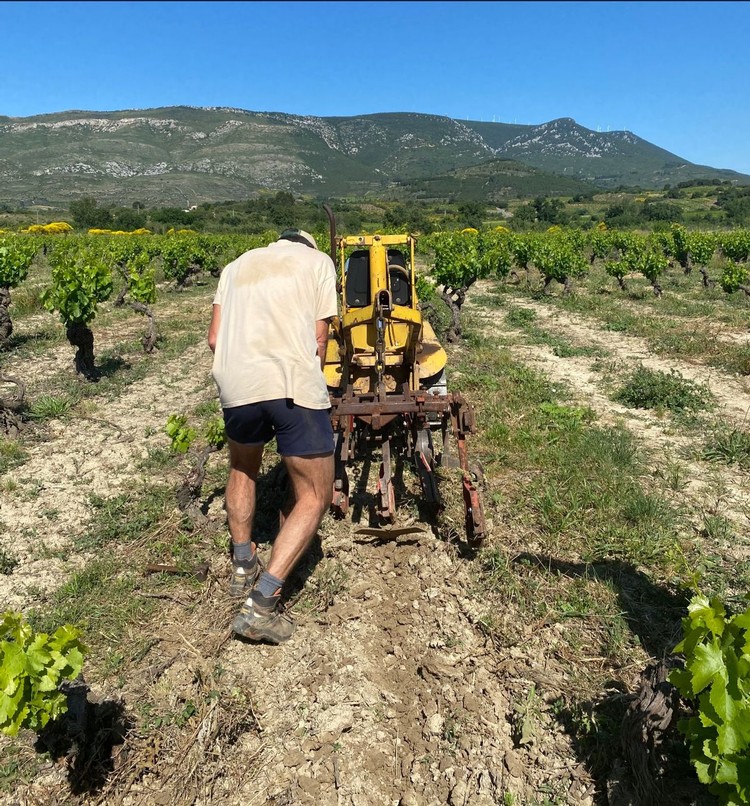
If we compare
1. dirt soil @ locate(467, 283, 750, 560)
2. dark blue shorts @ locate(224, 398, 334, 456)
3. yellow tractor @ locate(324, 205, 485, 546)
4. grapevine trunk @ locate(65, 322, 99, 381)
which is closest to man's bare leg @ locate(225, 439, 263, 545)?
dark blue shorts @ locate(224, 398, 334, 456)

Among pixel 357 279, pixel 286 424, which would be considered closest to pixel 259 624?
pixel 286 424

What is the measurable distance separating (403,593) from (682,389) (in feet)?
19.1

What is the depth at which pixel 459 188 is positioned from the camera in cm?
13138

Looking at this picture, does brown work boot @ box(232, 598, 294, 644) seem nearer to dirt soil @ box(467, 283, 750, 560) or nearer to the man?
the man

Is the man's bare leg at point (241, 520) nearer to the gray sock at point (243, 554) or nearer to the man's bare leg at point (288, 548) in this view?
the gray sock at point (243, 554)

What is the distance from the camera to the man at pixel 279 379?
310 centimetres

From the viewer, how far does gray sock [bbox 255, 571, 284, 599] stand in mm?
3170

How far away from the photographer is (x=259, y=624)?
3.18 meters

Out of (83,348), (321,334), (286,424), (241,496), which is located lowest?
(241,496)

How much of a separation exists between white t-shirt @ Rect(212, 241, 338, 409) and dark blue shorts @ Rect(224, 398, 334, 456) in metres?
0.05

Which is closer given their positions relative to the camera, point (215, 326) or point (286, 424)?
point (286, 424)

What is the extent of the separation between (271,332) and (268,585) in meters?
1.47

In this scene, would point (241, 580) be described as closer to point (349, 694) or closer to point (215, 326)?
point (349, 694)

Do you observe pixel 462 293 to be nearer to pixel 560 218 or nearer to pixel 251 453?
pixel 251 453
